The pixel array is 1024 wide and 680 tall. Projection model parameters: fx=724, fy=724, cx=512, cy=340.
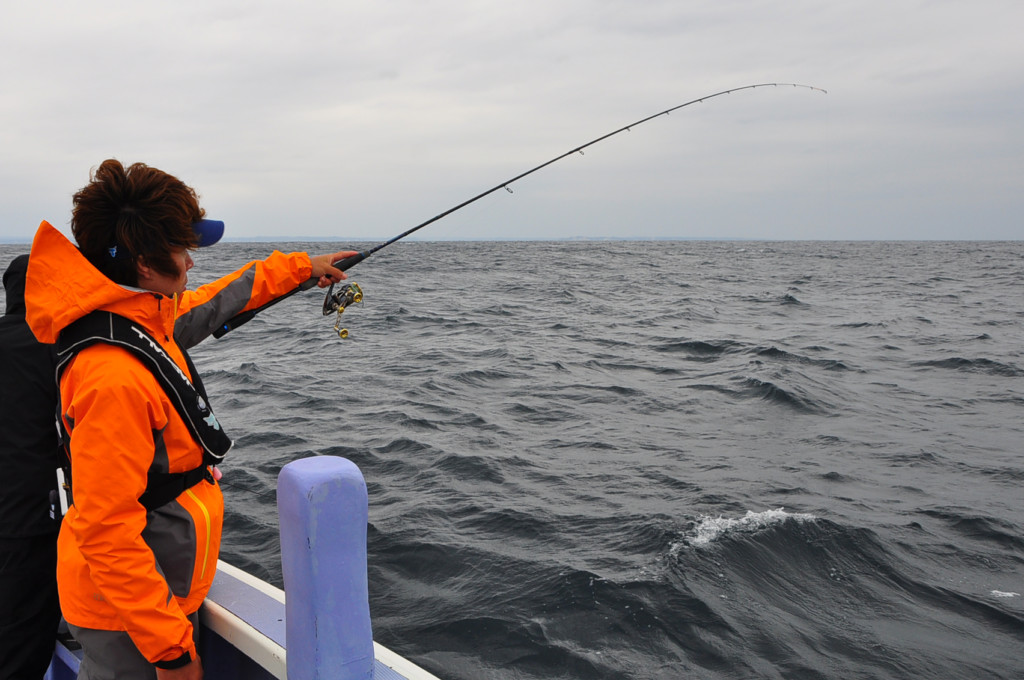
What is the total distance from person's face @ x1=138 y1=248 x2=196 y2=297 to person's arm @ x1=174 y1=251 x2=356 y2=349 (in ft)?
2.13

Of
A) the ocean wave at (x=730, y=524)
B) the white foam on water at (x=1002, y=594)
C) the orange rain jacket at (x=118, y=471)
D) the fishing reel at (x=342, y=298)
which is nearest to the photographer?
the orange rain jacket at (x=118, y=471)

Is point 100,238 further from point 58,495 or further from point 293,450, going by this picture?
point 293,450

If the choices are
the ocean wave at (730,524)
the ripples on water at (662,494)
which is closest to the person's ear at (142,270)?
the ripples on water at (662,494)

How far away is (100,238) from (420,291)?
66.5 ft

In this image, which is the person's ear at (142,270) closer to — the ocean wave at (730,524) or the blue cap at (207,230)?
the blue cap at (207,230)

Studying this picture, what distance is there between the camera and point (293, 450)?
639 cm

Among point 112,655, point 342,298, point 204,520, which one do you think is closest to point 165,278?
point 204,520

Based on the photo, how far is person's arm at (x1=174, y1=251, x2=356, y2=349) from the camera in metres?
2.43

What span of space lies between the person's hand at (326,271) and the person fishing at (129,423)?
2.45 ft

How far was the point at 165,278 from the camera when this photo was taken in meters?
1.74

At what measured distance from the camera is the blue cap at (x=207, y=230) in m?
1.81

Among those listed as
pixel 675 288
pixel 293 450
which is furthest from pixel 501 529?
pixel 675 288

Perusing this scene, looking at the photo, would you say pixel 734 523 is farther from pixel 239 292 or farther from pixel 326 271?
pixel 239 292

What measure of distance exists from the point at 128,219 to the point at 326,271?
1.03 metres
